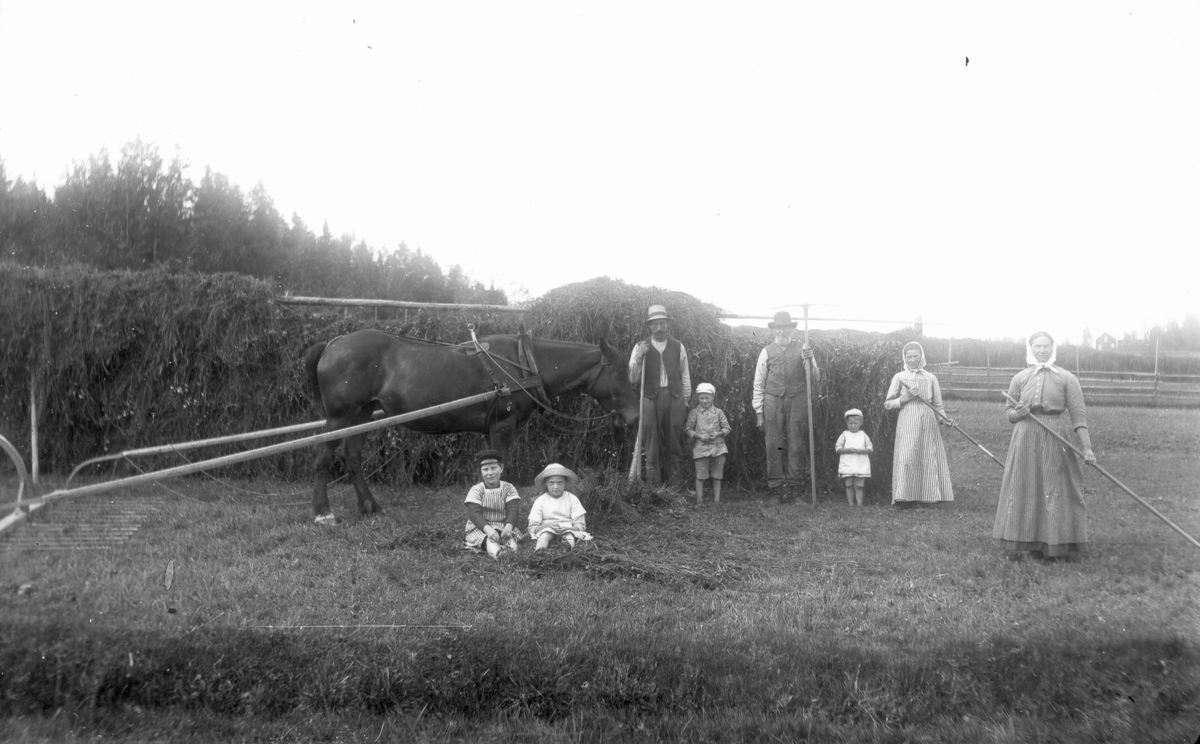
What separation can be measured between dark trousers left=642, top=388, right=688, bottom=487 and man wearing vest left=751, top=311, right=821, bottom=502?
106cm

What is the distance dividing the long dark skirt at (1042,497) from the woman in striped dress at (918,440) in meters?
2.23

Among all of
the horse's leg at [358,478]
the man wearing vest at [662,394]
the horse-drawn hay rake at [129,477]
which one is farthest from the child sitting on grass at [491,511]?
the man wearing vest at [662,394]

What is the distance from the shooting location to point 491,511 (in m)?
5.57

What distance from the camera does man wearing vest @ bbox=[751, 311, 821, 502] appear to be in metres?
8.30

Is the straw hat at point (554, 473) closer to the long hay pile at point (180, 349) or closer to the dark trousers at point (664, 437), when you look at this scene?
the long hay pile at point (180, 349)

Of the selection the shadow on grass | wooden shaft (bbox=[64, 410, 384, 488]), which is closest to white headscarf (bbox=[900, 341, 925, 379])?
the shadow on grass

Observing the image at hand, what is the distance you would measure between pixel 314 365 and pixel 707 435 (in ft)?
13.6

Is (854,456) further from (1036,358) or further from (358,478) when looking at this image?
(358,478)

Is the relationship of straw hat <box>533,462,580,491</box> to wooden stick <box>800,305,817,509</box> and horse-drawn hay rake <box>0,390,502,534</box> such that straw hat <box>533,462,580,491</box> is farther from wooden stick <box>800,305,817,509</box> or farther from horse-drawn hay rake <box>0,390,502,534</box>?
wooden stick <box>800,305,817,509</box>

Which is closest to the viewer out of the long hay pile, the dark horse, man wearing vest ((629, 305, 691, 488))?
the long hay pile

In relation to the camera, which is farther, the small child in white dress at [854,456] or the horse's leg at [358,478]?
the small child in white dress at [854,456]

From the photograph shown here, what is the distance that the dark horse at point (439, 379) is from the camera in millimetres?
6352

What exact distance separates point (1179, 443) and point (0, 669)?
7.15 m

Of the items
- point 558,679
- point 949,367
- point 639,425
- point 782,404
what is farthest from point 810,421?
point 558,679
